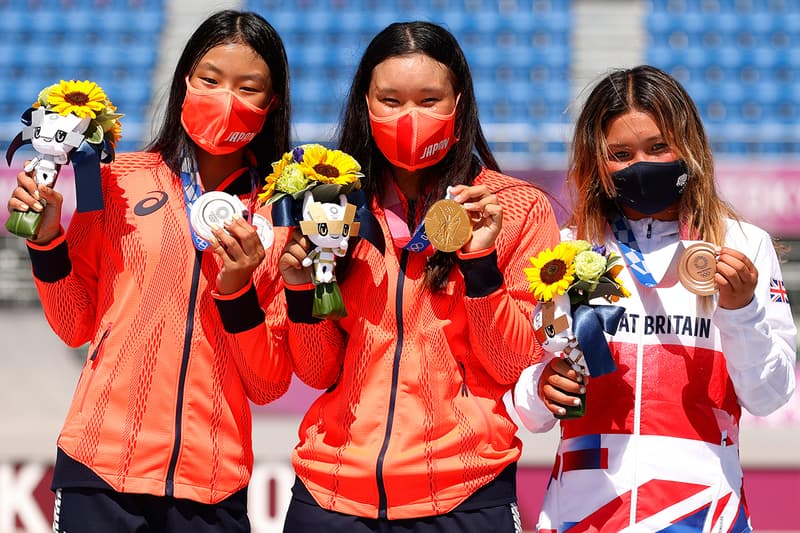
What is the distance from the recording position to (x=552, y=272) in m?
2.63

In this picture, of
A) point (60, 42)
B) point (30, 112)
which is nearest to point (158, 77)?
point (60, 42)

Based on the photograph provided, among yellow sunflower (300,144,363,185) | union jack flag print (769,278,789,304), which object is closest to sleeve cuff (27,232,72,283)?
yellow sunflower (300,144,363,185)

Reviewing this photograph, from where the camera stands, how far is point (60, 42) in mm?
12070

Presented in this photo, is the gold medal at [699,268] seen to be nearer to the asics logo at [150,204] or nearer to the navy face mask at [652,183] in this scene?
the navy face mask at [652,183]

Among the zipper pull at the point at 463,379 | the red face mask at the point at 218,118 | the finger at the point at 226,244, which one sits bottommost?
the zipper pull at the point at 463,379

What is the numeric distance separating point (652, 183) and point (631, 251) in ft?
0.66

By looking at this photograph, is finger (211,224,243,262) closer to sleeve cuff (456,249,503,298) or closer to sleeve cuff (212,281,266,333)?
sleeve cuff (212,281,266,333)

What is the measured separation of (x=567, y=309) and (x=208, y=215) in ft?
3.15

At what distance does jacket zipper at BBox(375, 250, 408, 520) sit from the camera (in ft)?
8.81

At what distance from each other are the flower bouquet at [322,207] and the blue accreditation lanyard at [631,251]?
741 mm

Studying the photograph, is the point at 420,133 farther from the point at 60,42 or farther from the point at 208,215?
the point at 60,42

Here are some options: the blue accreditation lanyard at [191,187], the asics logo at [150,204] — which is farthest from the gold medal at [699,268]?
the asics logo at [150,204]

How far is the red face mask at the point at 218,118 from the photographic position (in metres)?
2.95

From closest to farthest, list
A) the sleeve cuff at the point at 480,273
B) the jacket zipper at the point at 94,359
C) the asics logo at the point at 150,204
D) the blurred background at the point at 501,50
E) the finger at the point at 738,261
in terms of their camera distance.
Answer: the finger at the point at 738,261 → the sleeve cuff at the point at 480,273 → the jacket zipper at the point at 94,359 → the asics logo at the point at 150,204 → the blurred background at the point at 501,50
